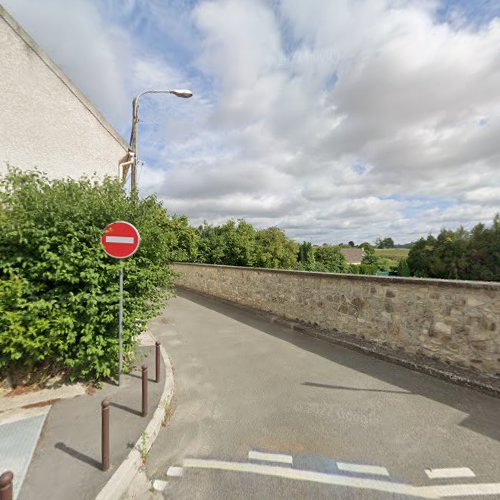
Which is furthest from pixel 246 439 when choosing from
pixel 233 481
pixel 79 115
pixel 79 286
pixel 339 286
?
pixel 79 115

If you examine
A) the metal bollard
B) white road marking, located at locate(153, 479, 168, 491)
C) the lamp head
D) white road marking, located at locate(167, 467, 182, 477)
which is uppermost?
the lamp head

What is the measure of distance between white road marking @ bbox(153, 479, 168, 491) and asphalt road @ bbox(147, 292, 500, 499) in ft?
0.17

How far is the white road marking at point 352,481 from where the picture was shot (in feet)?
8.43

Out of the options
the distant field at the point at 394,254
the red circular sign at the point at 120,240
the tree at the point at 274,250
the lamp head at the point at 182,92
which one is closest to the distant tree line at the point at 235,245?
the tree at the point at 274,250

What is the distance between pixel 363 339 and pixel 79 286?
6197 millimetres

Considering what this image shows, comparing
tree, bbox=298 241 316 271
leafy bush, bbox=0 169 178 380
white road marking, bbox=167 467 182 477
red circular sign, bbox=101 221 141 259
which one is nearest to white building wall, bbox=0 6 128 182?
leafy bush, bbox=0 169 178 380

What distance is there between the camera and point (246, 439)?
334 cm

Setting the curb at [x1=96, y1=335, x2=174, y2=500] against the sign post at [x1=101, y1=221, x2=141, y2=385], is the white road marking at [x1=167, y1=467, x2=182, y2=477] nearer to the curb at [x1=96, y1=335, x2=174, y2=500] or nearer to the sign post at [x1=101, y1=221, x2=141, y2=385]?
the curb at [x1=96, y1=335, x2=174, y2=500]

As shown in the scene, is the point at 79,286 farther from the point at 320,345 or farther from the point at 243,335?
the point at 320,345

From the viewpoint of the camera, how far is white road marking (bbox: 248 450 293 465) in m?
2.99

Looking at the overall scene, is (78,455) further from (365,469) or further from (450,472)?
(450,472)

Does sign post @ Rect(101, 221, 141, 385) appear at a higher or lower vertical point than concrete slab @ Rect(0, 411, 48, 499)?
higher

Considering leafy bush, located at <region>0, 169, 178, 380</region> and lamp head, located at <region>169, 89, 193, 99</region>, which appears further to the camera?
Answer: lamp head, located at <region>169, 89, 193, 99</region>

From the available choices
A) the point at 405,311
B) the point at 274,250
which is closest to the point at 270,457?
the point at 405,311
